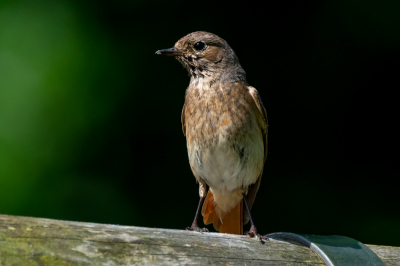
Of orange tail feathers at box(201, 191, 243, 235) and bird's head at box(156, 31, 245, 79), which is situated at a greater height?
bird's head at box(156, 31, 245, 79)

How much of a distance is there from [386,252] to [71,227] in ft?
4.25

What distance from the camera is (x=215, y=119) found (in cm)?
332

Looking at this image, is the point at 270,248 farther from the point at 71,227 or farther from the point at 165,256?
the point at 71,227

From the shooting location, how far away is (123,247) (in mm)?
1632

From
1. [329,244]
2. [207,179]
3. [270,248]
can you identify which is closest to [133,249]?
[270,248]

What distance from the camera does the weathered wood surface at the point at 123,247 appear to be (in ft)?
4.80

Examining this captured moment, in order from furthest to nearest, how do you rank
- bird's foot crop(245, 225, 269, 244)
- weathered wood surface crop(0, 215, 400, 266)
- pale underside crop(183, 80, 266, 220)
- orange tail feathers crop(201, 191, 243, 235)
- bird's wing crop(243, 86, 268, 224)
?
orange tail feathers crop(201, 191, 243, 235)
bird's wing crop(243, 86, 268, 224)
pale underside crop(183, 80, 266, 220)
bird's foot crop(245, 225, 269, 244)
weathered wood surface crop(0, 215, 400, 266)

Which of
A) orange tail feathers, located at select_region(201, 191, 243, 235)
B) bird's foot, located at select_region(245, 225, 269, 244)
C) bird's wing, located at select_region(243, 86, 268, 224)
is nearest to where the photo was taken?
bird's foot, located at select_region(245, 225, 269, 244)

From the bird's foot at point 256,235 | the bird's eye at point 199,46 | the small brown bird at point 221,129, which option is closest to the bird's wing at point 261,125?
the small brown bird at point 221,129

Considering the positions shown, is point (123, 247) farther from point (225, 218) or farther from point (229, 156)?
point (225, 218)

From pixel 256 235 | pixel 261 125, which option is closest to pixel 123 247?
pixel 256 235

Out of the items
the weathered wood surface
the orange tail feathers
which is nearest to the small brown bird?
the orange tail feathers

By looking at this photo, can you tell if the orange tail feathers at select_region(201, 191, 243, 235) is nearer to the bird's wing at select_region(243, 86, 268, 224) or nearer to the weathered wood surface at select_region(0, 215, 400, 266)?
the bird's wing at select_region(243, 86, 268, 224)

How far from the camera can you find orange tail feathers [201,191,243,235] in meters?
3.63
